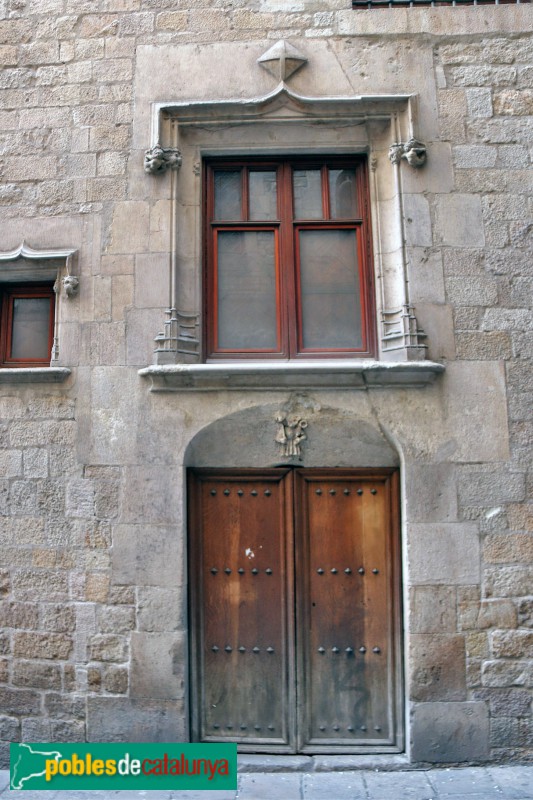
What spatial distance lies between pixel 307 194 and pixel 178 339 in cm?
151

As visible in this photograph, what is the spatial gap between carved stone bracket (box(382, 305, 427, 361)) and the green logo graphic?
9.36 ft

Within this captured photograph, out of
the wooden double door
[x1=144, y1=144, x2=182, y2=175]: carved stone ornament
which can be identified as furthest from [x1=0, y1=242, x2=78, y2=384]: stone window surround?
the wooden double door

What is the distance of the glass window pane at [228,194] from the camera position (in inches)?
184

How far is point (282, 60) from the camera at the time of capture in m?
4.48

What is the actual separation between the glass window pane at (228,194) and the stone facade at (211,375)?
192 mm

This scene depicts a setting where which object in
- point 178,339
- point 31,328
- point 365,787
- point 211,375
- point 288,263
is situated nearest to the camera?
point 365,787

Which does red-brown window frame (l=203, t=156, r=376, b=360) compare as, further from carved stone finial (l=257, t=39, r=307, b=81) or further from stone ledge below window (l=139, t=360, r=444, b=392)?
carved stone finial (l=257, t=39, r=307, b=81)

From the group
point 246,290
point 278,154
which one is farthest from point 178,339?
point 278,154

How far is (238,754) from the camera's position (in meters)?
4.10

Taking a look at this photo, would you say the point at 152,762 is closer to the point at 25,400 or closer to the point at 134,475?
the point at 134,475

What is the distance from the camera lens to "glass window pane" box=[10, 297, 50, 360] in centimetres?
462

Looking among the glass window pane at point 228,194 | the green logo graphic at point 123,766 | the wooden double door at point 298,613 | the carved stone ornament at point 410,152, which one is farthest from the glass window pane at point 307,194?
the green logo graphic at point 123,766

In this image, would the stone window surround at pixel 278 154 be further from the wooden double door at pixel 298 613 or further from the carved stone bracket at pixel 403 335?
the wooden double door at pixel 298 613

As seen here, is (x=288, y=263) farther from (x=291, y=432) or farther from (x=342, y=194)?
(x=291, y=432)
